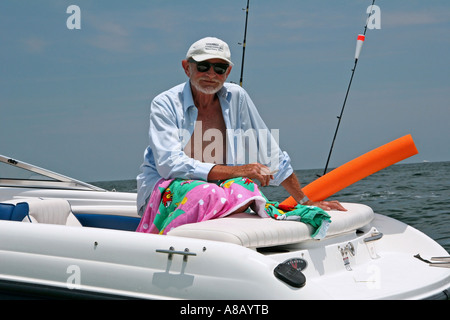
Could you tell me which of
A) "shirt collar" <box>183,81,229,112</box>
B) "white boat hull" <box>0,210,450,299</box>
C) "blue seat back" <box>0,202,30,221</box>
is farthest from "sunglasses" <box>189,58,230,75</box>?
"blue seat back" <box>0,202,30,221</box>

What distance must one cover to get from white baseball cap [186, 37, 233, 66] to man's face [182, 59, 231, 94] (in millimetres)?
39

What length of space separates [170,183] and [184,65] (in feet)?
2.06

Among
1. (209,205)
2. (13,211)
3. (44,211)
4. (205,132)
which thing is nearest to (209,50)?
(205,132)

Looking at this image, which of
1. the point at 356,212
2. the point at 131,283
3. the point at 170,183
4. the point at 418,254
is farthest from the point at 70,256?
the point at 418,254

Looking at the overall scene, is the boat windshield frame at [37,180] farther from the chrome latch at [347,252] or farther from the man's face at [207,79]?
the chrome latch at [347,252]

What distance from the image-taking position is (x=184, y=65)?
9.69 feet

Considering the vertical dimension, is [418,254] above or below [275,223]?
below

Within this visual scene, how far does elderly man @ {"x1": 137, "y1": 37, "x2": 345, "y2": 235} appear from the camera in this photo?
269cm

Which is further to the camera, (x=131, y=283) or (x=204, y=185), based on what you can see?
(x=204, y=185)

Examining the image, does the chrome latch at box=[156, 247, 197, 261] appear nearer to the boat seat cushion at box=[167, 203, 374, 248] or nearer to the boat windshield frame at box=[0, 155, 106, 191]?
the boat seat cushion at box=[167, 203, 374, 248]

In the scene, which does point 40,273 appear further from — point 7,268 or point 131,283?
point 131,283

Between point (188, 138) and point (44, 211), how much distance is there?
115 centimetres

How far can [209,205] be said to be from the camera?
260 centimetres

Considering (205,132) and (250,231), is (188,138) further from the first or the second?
(250,231)
